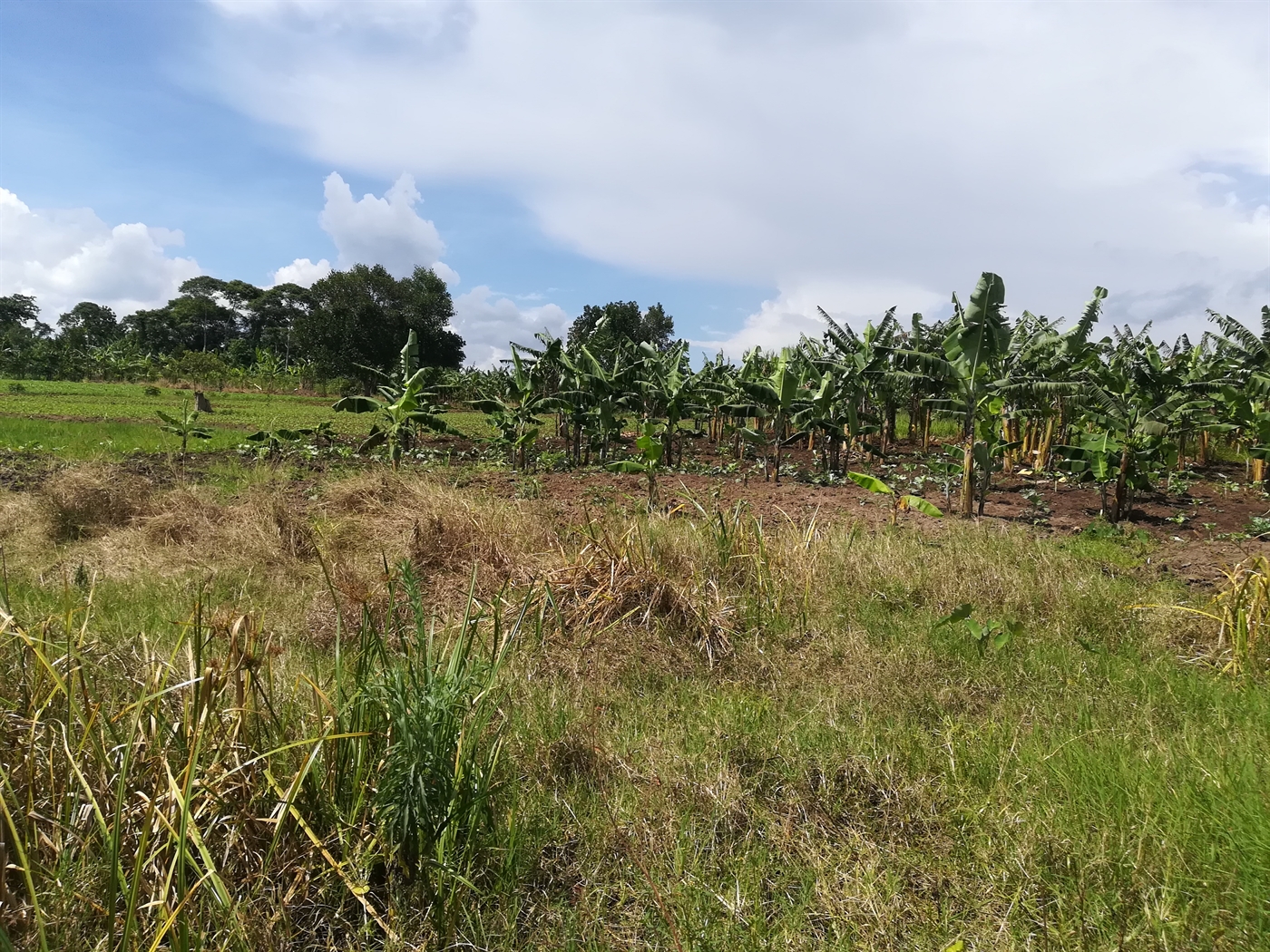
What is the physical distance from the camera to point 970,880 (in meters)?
2.47

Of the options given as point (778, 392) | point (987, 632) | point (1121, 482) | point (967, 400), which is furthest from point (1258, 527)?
point (987, 632)

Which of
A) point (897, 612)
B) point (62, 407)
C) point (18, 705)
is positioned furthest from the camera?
point (62, 407)

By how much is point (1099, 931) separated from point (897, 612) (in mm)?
3093

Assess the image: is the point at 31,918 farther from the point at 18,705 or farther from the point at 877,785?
the point at 877,785

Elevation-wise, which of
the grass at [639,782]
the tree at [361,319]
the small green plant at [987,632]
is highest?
the tree at [361,319]

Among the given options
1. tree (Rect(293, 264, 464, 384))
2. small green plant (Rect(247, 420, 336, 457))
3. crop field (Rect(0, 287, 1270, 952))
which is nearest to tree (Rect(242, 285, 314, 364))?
tree (Rect(293, 264, 464, 384))

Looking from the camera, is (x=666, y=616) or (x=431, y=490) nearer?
(x=666, y=616)

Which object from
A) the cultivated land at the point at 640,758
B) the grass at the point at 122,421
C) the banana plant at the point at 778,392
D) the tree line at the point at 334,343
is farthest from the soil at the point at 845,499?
the tree line at the point at 334,343

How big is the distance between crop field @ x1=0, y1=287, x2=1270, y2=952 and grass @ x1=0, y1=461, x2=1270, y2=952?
2 cm

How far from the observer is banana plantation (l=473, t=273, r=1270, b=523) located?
9641 mm

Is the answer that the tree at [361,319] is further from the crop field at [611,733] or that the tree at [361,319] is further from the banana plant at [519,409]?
A: the crop field at [611,733]

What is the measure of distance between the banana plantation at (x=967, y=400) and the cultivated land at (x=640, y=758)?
3304mm

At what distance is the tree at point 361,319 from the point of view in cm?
3922

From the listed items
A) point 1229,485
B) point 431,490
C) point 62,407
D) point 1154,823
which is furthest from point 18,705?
point 62,407
